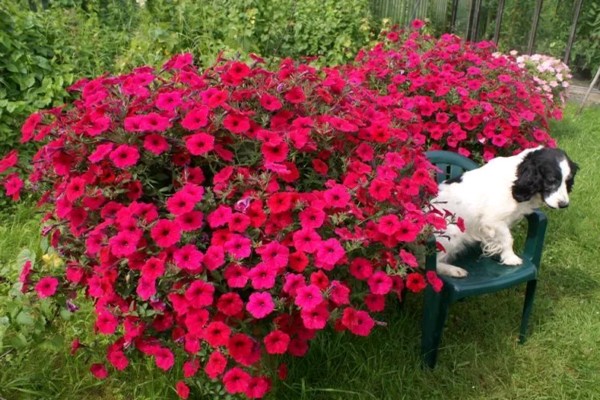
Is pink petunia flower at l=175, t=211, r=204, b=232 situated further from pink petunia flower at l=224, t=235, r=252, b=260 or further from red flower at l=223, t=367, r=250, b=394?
red flower at l=223, t=367, r=250, b=394

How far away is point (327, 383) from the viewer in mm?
2408

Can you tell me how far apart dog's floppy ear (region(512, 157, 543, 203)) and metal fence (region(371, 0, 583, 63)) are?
526cm

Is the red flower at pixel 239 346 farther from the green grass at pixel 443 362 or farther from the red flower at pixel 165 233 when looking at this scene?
the green grass at pixel 443 362

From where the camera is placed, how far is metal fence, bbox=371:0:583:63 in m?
7.07

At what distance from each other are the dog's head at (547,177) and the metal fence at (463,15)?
5218mm

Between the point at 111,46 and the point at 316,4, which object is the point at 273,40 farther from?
the point at 111,46

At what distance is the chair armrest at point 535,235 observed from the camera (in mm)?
2551

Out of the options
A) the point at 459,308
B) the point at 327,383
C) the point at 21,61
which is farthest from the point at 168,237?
the point at 21,61

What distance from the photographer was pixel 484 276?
2.47 meters

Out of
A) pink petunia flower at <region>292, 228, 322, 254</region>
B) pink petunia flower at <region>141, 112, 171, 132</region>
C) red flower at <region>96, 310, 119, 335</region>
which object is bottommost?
red flower at <region>96, 310, 119, 335</region>

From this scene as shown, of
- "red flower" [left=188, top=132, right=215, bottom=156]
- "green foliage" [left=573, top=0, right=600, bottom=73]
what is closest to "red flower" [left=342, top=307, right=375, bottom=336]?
"red flower" [left=188, top=132, right=215, bottom=156]

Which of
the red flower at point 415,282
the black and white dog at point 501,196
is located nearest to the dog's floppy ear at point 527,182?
the black and white dog at point 501,196

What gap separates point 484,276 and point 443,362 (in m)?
0.47

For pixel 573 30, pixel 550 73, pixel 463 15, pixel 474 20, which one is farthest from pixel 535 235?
pixel 463 15
